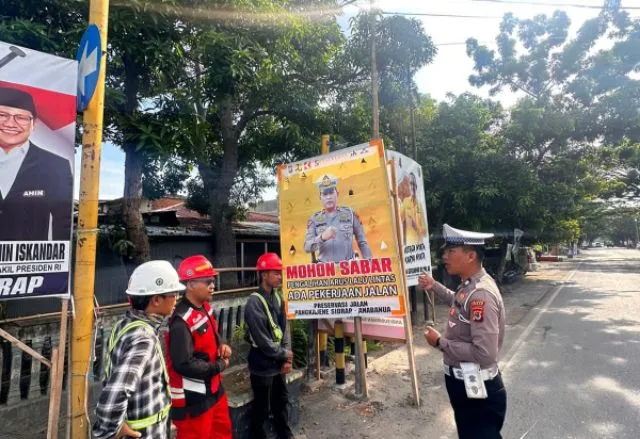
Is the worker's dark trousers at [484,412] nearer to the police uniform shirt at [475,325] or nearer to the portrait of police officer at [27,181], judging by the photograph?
the police uniform shirt at [475,325]

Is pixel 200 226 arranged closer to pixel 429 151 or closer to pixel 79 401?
pixel 429 151

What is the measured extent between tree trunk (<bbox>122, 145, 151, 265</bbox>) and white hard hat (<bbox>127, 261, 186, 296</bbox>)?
497 centimetres

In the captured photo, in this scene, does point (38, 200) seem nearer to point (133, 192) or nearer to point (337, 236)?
point (337, 236)

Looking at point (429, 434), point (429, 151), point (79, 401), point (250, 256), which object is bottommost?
point (429, 434)

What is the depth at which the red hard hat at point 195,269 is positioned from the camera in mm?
2629

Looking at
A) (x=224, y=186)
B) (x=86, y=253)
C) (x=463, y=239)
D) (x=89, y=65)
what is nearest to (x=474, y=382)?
(x=463, y=239)

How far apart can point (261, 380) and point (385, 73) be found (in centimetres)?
935

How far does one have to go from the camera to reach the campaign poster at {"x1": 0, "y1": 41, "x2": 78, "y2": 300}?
2.21m

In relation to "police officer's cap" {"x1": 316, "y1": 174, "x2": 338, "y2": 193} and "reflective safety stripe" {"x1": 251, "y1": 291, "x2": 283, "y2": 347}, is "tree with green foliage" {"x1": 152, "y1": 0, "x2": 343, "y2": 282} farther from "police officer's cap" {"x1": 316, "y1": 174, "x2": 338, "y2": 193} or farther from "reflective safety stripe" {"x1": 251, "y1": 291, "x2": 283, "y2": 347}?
"reflective safety stripe" {"x1": 251, "y1": 291, "x2": 283, "y2": 347}

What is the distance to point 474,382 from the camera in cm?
247

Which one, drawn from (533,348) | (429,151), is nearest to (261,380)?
(533,348)

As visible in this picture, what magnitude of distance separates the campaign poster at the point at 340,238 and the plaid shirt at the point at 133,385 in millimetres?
2448

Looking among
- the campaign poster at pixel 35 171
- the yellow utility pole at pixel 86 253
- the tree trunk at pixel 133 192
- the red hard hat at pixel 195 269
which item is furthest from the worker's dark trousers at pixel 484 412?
the tree trunk at pixel 133 192

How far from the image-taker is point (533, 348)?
22.3 ft
